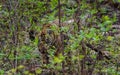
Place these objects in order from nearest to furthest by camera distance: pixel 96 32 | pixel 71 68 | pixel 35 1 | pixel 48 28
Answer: pixel 96 32
pixel 71 68
pixel 48 28
pixel 35 1

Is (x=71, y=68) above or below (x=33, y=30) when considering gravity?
below

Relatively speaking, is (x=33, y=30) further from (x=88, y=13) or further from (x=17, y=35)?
(x=88, y=13)

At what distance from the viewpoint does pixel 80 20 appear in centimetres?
421

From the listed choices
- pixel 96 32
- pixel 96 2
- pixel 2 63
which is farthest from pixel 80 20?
pixel 2 63

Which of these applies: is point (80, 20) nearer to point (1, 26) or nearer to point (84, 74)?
point (84, 74)

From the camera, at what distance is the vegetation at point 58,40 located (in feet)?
12.8

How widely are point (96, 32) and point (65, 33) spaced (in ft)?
1.44

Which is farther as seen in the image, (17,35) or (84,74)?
(17,35)

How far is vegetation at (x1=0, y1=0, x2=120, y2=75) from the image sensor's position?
154 inches

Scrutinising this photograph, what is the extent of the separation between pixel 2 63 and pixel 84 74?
134cm

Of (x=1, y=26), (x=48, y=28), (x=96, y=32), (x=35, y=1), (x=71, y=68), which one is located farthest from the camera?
(x=1, y=26)

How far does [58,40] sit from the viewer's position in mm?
4094

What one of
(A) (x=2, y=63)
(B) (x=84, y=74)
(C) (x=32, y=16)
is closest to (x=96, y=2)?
(C) (x=32, y=16)

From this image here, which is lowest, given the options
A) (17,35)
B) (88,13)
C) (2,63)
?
(2,63)
